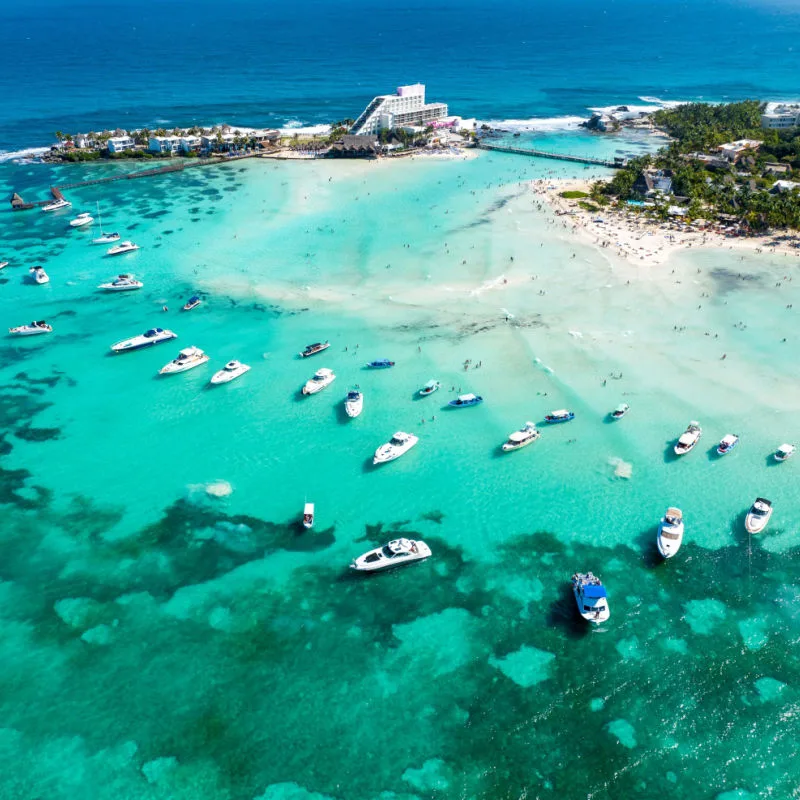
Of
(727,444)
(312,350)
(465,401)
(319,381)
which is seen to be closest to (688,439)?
(727,444)

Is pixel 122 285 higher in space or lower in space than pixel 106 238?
lower

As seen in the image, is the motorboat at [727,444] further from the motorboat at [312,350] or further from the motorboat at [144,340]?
the motorboat at [144,340]

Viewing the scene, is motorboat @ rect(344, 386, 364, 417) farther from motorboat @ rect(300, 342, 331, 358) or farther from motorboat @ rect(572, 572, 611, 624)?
motorboat @ rect(572, 572, 611, 624)

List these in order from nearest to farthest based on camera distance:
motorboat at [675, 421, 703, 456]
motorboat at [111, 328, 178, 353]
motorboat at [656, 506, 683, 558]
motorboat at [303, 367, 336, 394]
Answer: motorboat at [656, 506, 683, 558]
motorboat at [675, 421, 703, 456]
motorboat at [303, 367, 336, 394]
motorboat at [111, 328, 178, 353]

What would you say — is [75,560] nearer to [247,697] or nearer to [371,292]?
[247,697]

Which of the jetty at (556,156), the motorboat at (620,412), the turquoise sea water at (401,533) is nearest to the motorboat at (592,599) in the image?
the turquoise sea water at (401,533)

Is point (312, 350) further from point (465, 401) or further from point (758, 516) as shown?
point (758, 516)

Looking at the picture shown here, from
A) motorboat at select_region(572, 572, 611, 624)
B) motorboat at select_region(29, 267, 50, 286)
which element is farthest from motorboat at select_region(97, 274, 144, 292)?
motorboat at select_region(572, 572, 611, 624)
